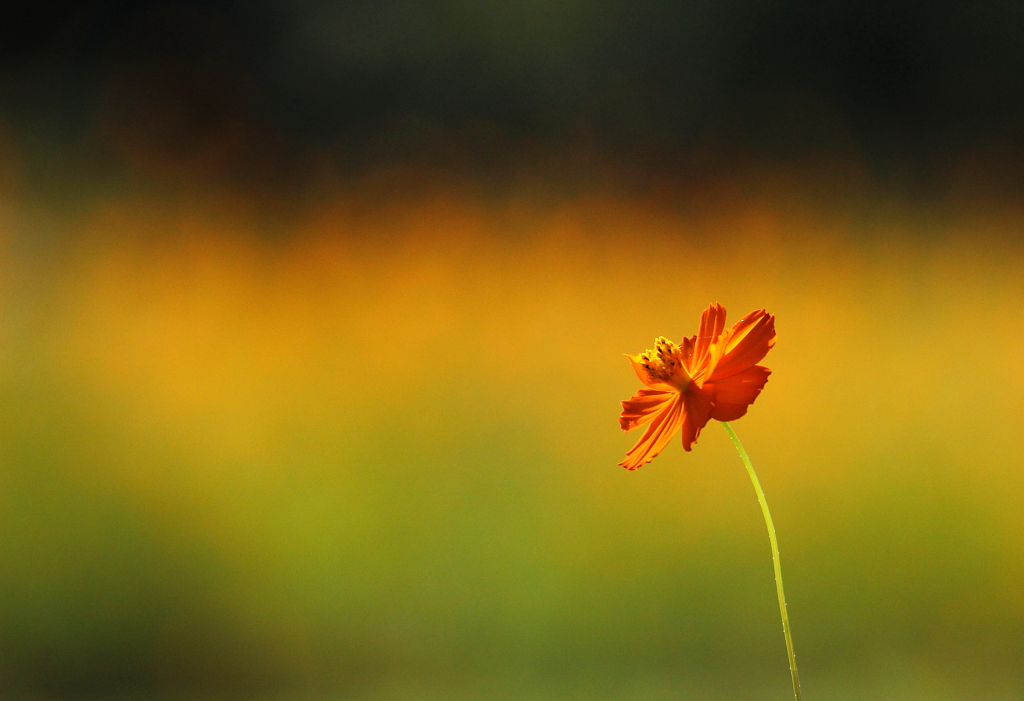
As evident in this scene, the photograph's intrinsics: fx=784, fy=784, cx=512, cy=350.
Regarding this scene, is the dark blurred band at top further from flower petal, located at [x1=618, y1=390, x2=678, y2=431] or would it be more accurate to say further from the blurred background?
flower petal, located at [x1=618, y1=390, x2=678, y2=431]

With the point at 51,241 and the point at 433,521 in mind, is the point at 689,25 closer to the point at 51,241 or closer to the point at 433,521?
the point at 433,521

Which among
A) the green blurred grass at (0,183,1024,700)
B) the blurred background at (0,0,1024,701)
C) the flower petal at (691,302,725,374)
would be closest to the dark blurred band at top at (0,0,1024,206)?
the blurred background at (0,0,1024,701)

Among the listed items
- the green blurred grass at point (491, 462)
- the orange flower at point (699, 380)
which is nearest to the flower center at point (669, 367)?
the orange flower at point (699, 380)

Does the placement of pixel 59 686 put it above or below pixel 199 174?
below

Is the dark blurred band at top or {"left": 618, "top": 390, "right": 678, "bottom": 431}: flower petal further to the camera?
the dark blurred band at top

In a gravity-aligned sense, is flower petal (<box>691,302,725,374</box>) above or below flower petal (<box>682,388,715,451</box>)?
above

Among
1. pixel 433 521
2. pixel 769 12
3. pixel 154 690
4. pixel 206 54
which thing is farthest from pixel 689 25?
pixel 154 690
